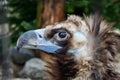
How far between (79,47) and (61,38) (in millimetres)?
125

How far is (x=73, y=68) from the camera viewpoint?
9.55 feet

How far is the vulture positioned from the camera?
9.21ft


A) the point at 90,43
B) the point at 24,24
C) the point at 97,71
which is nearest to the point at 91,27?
the point at 90,43

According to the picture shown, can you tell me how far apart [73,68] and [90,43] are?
19cm

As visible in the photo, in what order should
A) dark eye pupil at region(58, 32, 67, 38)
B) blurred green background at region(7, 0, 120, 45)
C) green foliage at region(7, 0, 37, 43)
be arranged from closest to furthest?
1. dark eye pupil at region(58, 32, 67, 38)
2. blurred green background at region(7, 0, 120, 45)
3. green foliage at region(7, 0, 37, 43)

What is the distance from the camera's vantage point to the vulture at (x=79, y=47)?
281cm

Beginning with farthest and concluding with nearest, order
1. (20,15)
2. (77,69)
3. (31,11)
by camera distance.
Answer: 1. (31,11)
2. (20,15)
3. (77,69)

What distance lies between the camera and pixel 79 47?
2920 millimetres

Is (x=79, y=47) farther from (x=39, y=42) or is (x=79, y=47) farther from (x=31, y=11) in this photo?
(x=31, y=11)

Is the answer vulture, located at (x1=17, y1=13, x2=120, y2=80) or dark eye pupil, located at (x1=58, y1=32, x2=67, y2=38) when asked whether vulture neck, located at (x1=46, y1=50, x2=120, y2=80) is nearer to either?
vulture, located at (x1=17, y1=13, x2=120, y2=80)

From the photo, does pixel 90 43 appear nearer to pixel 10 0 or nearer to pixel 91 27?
pixel 91 27

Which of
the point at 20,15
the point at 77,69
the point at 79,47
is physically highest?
the point at 20,15

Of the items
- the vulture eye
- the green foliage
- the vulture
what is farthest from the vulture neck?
the green foliage

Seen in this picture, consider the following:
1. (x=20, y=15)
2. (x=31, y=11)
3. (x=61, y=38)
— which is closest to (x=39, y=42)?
(x=61, y=38)
